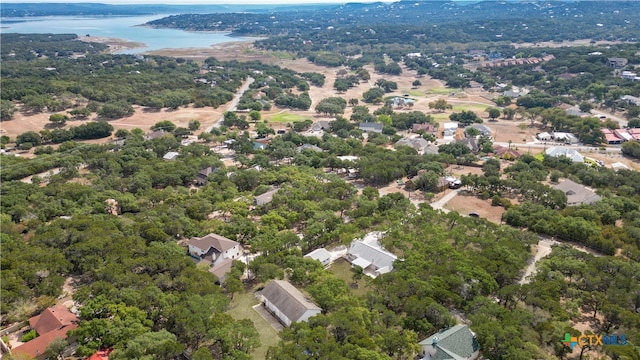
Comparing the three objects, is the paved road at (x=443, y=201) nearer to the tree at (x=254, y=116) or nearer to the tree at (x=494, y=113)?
the tree at (x=494, y=113)

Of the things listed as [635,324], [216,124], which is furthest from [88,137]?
[635,324]

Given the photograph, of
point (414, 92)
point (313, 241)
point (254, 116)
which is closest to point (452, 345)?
point (313, 241)

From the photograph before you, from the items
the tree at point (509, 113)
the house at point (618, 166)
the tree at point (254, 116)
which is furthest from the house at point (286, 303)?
the tree at point (509, 113)

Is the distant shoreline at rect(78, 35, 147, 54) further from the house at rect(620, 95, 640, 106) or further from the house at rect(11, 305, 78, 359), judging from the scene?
the house at rect(620, 95, 640, 106)

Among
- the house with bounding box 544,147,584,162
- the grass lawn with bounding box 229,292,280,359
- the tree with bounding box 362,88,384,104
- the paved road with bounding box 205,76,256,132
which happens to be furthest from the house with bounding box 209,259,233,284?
the tree with bounding box 362,88,384,104

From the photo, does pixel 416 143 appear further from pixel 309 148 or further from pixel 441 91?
pixel 441 91

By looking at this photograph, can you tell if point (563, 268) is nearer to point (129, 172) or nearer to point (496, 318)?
point (496, 318)
